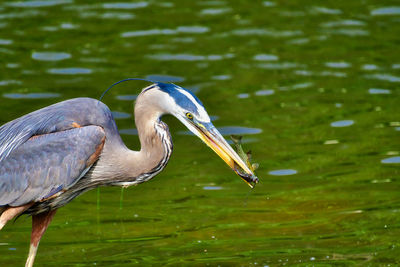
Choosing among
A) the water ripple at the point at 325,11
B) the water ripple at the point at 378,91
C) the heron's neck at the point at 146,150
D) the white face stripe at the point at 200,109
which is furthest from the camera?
the water ripple at the point at 325,11

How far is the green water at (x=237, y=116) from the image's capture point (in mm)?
8375

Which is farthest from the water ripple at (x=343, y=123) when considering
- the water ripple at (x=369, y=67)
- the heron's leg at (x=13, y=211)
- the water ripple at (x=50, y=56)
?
the heron's leg at (x=13, y=211)

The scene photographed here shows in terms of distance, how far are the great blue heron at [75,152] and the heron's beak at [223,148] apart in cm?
2

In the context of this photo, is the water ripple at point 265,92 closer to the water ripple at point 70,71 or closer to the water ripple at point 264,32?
the water ripple at point 264,32

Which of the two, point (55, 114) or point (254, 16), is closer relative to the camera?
point (55, 114)

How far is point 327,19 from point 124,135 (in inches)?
216

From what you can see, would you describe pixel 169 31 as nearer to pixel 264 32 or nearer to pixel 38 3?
pixel 264 32

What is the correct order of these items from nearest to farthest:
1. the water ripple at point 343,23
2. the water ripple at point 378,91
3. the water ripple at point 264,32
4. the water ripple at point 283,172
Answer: the water ripple at point 283,172 → the water ripple at point 378,91 → the water ripple at point 264,32 → the water ripple at point 343,23

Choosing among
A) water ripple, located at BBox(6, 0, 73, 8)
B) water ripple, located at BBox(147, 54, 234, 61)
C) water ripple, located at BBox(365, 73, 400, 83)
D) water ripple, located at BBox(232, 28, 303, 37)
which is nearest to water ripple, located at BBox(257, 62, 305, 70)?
water ripple, located at BBox(147, 54, 234, 61)

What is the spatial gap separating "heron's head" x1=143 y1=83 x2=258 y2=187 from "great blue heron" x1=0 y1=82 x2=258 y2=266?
1 cm

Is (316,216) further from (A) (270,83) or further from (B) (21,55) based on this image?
(B) (21,55)

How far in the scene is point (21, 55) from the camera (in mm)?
13859

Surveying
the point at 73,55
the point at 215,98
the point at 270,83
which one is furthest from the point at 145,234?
the point at 73,55

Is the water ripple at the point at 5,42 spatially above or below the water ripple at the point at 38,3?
above
